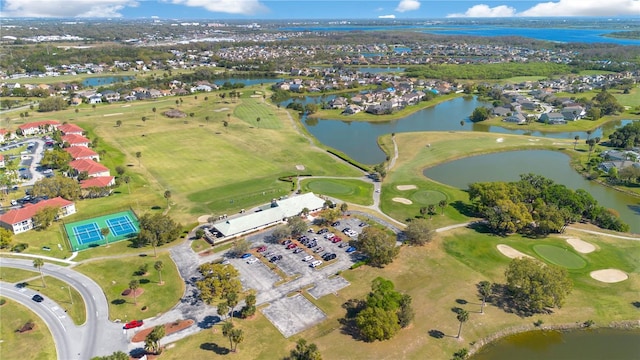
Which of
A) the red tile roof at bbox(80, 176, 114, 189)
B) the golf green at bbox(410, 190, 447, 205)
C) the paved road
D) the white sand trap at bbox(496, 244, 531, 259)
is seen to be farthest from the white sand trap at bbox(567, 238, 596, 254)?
the red tile roof at bbox(80, 176, 114, 189)

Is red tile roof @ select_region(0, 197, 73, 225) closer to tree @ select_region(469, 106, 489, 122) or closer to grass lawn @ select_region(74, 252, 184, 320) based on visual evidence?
grass lawn @ select_region(74, 252, 184, 320)

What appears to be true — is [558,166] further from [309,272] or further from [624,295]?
[309,272]

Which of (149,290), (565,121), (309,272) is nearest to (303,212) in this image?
(309,272)

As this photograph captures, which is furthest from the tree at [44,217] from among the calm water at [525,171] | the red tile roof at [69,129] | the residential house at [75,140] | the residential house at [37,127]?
the calm water at [525,171]

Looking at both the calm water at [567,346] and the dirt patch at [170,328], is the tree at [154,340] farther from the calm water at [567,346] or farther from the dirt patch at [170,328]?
the calm water at [567,346]

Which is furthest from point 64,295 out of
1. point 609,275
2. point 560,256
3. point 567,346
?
point 609,275
